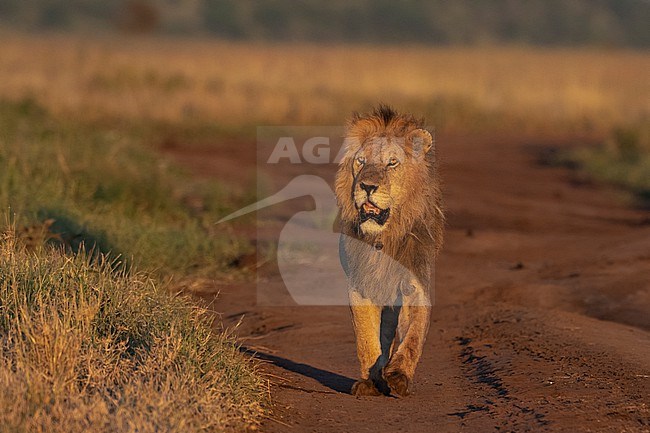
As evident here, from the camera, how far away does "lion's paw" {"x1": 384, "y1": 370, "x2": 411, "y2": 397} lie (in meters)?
5.79

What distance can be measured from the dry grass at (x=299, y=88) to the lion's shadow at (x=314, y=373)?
15.7 metres

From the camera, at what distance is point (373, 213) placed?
5.98 m

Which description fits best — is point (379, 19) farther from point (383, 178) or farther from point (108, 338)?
point (108, 338)

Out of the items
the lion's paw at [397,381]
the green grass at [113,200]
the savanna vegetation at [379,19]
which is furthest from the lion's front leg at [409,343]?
the savanna vegetation at [379,19]

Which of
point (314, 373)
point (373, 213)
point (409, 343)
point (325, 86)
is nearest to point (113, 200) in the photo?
point (314, 373)

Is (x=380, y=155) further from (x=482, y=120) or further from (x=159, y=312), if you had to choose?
(x=482, y=120)

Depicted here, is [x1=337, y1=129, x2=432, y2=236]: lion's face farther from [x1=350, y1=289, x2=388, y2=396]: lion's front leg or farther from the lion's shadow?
the lion's shadow

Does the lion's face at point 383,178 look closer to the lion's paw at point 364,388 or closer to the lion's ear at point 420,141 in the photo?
the lion's ear at point 420,141

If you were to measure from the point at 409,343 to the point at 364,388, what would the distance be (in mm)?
332

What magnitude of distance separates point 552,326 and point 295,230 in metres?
4.30

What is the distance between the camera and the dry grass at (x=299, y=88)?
2398 cm

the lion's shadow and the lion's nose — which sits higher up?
the lion's nose

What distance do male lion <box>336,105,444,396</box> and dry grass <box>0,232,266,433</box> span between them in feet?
2.22

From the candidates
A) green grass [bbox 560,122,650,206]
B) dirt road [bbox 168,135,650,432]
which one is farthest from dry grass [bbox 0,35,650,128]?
dirt road [bbox 168,135,650,432]
